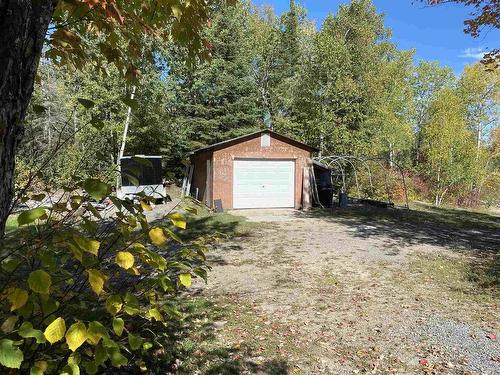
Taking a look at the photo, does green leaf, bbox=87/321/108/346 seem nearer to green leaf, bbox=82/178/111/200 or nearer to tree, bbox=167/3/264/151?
green leaf, bbox=82/178/111/200

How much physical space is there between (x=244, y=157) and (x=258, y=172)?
0.88 m

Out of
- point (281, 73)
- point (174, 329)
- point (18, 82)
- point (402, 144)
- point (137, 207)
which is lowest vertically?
point (174, 329)

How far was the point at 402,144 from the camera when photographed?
2903 centimetres

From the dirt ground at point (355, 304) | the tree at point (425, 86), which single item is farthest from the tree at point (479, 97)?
the dirt ground at point (355, 304)

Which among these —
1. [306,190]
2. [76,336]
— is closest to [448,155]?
[306,190]

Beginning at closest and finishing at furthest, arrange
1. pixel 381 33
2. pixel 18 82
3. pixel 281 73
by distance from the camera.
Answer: pixel 18 82 < pixel 281 73 < pixel 381 33

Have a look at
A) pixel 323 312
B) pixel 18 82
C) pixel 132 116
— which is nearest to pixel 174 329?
pixel 323 312

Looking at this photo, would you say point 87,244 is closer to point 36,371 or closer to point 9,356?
point 9,356

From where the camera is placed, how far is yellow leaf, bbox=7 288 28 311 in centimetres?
122

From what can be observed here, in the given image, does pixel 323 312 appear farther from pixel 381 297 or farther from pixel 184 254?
pixel 184 254

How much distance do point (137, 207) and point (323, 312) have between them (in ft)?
12.2

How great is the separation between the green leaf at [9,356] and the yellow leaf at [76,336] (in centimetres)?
13

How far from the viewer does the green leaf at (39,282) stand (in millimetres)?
1143

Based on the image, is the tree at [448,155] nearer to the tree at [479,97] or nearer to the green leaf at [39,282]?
the tree at [479,97]
